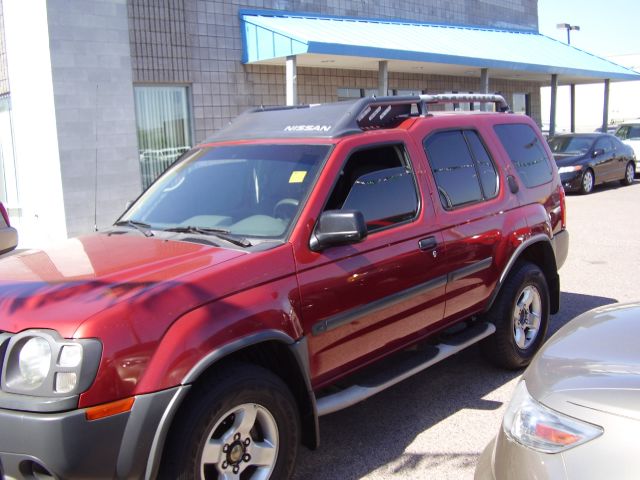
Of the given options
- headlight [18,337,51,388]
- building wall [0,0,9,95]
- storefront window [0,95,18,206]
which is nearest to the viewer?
headlight [18,337,51,388]

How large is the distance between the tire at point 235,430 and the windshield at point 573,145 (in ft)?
49.6

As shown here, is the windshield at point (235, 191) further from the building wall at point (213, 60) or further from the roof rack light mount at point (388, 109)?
the building wall at point (213, 60)

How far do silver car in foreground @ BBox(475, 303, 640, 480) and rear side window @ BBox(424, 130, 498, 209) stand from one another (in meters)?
1.82

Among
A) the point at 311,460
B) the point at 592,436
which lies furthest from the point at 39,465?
the point at 592,436

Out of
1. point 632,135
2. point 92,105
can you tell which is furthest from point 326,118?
point 632,135

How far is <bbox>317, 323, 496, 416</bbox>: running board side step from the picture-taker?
3.49 m

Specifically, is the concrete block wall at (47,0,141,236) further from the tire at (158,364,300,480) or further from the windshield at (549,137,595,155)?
the windshield at (549,137,595,155)

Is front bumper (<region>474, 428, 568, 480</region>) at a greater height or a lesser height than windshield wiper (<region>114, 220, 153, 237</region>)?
lesser

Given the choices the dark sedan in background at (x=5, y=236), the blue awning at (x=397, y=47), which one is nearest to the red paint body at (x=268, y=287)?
the dark sedan in background at (x=5, y=236)

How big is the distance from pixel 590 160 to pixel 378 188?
1386 centimetres

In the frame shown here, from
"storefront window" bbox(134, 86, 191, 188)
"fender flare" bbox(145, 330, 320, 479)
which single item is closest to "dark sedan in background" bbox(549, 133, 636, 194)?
"storefront window" bbox(134, 86, 191, 188)

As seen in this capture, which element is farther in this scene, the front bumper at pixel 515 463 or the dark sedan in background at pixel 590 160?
the dark sedan in background at pixel 590 160

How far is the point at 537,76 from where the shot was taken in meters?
21.2

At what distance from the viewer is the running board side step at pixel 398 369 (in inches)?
137
